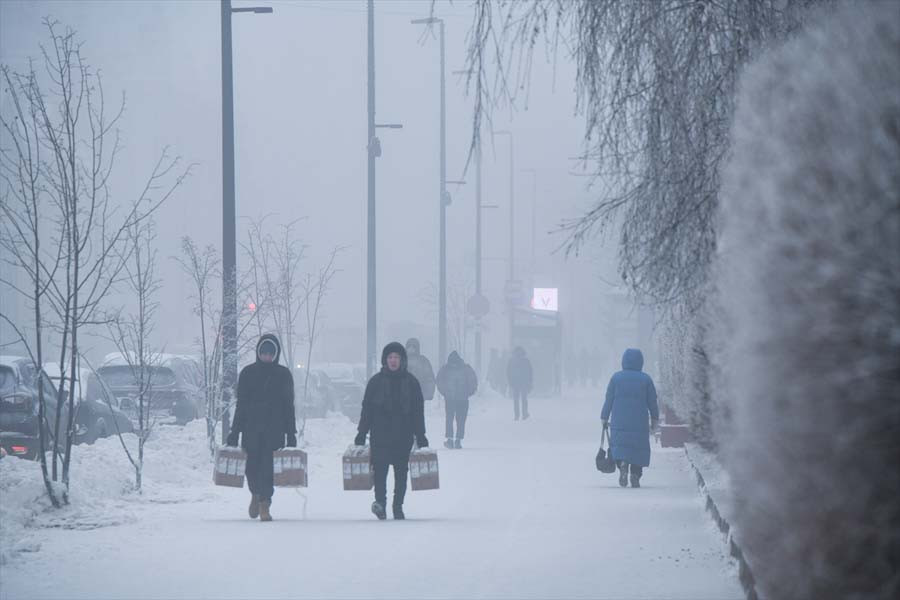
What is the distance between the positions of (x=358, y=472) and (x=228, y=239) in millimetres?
7385

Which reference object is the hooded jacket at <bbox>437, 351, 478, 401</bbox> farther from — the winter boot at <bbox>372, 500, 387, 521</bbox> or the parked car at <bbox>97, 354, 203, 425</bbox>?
the winter boot at <bbox>372, 500, 387, 521</bbox>

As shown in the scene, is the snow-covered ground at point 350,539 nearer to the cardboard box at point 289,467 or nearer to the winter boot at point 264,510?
the winter boot at point 264,510

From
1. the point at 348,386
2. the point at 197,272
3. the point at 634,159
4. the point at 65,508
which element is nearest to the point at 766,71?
the point at 634,159

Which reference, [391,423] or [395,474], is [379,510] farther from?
[391,423]

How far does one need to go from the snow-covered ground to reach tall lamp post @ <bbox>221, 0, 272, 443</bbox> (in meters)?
1.14

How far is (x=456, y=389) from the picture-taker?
2675cm

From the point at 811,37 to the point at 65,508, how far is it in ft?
35.7

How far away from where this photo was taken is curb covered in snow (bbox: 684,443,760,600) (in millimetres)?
8273

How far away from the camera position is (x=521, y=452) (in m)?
25.6

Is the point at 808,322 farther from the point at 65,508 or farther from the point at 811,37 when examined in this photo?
the point at 65,508

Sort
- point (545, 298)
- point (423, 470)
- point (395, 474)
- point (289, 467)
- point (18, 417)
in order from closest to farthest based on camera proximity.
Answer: point (395, 474) < point (289, 467) < point (423, 470) < point (18, 417) < point (545, 298)

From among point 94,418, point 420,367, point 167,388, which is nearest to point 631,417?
point 420,367

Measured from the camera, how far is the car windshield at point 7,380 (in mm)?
20188

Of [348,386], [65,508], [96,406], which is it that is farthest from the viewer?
[348,386]
